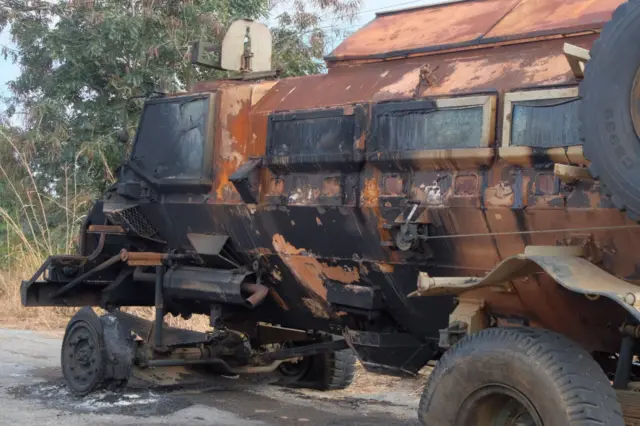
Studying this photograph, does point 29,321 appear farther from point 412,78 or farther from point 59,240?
point 412,78

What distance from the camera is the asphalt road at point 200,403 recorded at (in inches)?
274

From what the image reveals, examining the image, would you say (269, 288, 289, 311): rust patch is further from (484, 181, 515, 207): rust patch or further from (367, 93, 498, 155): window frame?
(484, 181, 515, 207): rust patch

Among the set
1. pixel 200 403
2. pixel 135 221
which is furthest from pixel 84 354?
pixel 135 221

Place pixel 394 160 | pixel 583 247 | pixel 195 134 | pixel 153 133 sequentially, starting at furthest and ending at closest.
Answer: pixel 153 133 < pixel 195 134 < pixel 394 160 < pixel 583 247

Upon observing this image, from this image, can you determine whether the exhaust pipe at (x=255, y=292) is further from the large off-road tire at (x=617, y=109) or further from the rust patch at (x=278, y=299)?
the large off-road tire at (x=617, y=109)

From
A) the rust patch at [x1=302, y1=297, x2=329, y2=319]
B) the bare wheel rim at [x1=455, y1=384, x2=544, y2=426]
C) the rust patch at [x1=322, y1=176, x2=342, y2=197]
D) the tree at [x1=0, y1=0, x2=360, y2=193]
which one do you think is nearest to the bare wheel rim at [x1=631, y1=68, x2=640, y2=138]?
the bare wheel rim at [x1=455, y1=384, x2=544, y2=426]

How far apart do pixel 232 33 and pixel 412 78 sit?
101 inches

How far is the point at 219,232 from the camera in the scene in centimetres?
713

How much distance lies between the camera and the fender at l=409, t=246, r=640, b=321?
408 centimetres

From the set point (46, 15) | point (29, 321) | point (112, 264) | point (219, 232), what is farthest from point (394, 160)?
point (46, 15)

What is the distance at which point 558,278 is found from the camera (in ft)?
14.0

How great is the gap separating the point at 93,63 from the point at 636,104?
1162cm

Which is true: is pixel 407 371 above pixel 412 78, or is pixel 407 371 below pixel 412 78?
below

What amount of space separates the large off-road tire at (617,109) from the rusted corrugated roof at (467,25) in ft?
2.91
